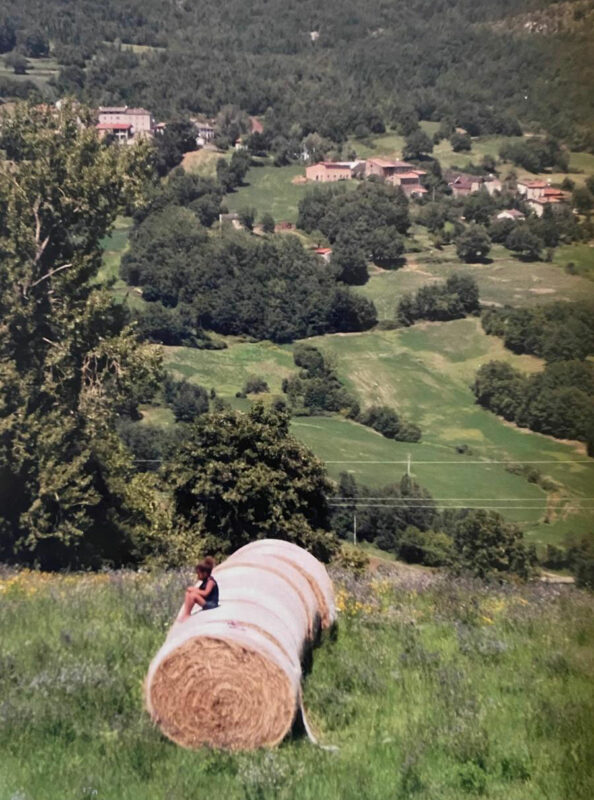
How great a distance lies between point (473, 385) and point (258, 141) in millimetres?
53194

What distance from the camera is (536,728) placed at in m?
6.16

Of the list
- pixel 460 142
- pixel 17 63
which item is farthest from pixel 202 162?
pixel 460 142

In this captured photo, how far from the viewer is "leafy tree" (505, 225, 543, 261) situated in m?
71.9

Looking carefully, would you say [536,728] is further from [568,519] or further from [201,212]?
[201,212]

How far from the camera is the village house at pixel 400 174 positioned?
90.5 metres

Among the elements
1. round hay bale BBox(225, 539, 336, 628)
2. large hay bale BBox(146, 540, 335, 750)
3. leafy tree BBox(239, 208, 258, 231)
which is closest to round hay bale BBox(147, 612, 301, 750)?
large hay bale BBox(146, 540, 335, 750)

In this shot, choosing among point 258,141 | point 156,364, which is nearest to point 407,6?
point 258,141

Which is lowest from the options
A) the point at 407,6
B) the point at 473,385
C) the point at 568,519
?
the point at 473,385

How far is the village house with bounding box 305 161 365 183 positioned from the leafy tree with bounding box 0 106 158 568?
75.2 meters

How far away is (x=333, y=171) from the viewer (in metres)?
93.4

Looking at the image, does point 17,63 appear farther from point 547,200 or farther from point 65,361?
point 65,361

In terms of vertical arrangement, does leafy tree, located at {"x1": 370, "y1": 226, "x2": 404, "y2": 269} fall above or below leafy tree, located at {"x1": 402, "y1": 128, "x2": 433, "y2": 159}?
below

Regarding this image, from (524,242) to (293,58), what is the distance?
64987mm

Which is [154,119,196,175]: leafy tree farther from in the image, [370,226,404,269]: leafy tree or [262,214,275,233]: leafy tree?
[370,226,404,269]: leafy tree
